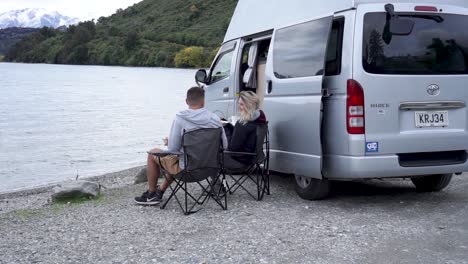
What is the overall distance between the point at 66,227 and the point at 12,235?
21.1 inches

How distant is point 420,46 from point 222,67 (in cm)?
380

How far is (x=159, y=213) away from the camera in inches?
266

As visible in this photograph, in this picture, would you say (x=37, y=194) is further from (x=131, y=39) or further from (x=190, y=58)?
(x=131, y=39)

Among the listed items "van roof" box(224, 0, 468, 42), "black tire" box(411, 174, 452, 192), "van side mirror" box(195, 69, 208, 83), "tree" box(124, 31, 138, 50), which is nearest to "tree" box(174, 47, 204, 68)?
"tree" box(124, 31, 138, 50)

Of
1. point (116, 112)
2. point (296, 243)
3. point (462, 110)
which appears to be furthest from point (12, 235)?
point (116, 112)

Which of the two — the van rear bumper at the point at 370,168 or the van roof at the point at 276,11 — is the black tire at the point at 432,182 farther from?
the van roof at the point at 276,11

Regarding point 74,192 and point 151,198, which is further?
point 74,192

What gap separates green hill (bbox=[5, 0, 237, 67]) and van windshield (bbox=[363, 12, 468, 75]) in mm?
60049

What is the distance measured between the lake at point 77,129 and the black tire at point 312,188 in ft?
32.0

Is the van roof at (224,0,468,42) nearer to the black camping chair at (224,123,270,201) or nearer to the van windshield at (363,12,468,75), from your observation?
the van windshield at (363,12,468,75)

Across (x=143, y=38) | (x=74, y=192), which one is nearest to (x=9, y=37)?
(x=143, y=38)

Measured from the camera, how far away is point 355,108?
6.11 metres

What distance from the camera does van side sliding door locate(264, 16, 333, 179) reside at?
21.3 feet

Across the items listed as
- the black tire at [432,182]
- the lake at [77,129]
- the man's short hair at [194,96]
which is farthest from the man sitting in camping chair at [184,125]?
the lake at [77,129]
